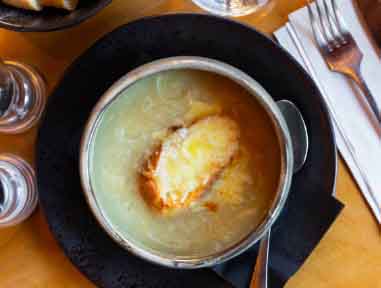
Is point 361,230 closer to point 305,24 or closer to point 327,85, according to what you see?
point 327,85

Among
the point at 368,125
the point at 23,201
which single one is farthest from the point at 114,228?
the point at 368,125

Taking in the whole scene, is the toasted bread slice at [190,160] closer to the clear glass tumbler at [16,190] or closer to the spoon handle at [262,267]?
the spoon handle at [262,267]

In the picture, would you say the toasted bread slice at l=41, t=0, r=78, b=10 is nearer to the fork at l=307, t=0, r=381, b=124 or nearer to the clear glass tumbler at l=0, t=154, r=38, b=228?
the clear glass tumbler at l=0, t=154, r=38, b=228

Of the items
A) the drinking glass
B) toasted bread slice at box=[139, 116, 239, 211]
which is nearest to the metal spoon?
toasted bread slice at box=[139, 116, 239, 211]

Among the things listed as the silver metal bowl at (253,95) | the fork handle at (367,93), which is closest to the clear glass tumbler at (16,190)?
the silver metal bowl at (253,95)

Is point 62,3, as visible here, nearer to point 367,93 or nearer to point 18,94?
point 18,94
